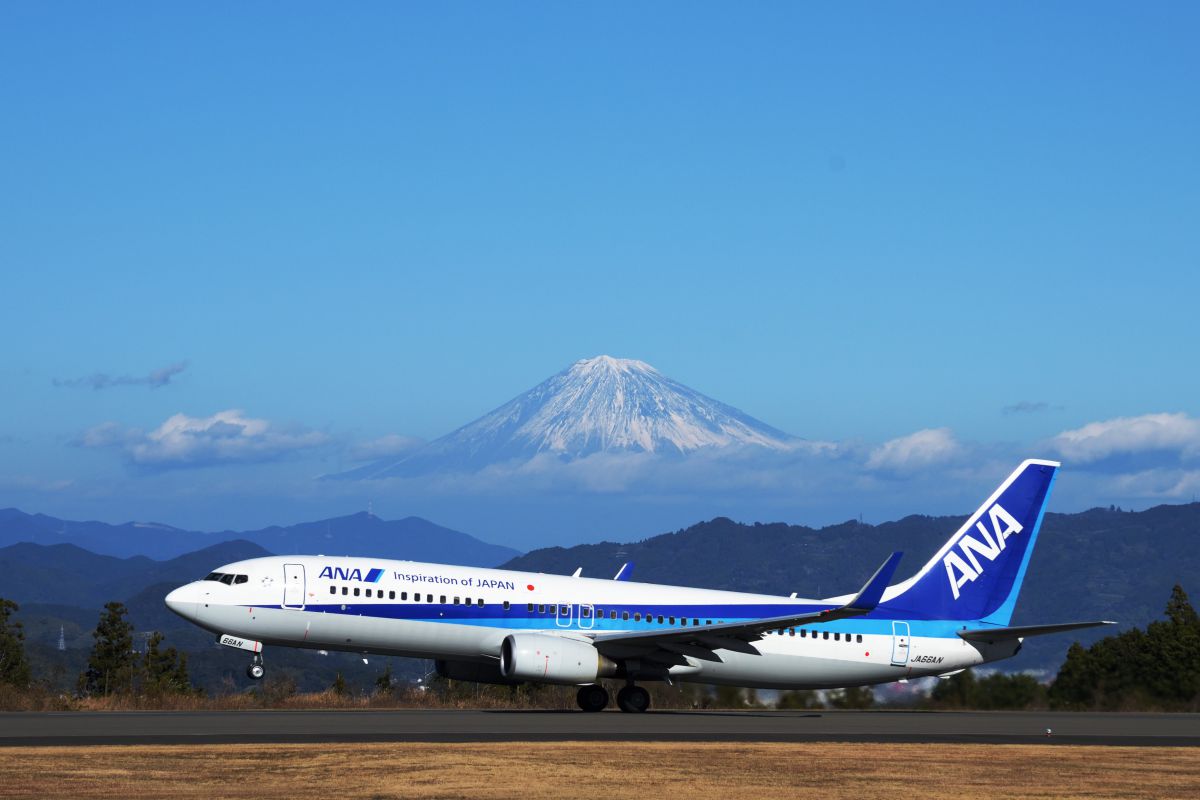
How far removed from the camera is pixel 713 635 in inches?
1698

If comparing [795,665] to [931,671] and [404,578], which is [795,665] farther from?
[404,578]

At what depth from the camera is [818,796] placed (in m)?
24.5

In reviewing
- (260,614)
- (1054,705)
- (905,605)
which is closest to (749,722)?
(905,605)

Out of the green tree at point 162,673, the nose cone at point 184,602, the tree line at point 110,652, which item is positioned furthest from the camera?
the tree line at point 110,652

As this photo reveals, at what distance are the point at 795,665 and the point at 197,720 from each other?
1699cm

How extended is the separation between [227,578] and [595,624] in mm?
9729

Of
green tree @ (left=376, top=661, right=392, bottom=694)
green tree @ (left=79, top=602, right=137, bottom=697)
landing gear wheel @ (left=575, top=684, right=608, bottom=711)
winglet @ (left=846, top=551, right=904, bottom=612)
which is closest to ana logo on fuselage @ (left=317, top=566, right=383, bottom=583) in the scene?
landing gear wheel @ (left=575, top=684, right=608, bottom=711)

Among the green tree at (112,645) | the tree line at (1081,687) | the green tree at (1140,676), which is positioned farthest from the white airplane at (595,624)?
the green tree at (112,645)

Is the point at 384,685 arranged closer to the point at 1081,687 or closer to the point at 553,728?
the point at 553,728

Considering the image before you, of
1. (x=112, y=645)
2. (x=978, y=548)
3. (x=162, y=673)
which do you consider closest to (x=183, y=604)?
(x=978, y=548)

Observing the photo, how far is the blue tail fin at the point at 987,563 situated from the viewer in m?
48.6

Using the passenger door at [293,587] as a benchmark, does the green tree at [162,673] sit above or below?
below

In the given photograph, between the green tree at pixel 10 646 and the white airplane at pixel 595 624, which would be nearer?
the white airplane at pixel 595 624

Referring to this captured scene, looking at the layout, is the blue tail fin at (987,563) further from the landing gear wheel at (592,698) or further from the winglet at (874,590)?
the landing gear wheel at (592,698)
